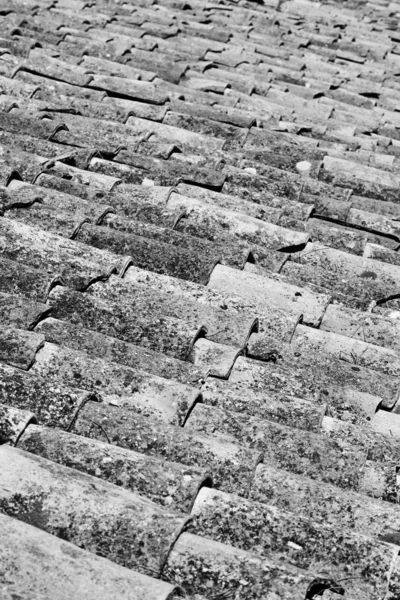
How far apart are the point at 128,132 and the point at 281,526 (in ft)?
10.3

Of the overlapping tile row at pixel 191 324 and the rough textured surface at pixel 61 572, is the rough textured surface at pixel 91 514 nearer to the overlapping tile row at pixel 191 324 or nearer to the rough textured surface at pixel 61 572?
the overlapping tile row at pixel 191 324

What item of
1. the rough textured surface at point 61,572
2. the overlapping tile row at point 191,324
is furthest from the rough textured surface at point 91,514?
the rough textured surface at point 61,572

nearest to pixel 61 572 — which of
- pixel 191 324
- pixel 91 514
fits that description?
pixel 91 514

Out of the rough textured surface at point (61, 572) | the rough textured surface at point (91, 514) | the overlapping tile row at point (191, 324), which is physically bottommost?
the overlapping tile row at point (191, 324)

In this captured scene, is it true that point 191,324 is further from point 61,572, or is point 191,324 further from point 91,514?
point 61,572

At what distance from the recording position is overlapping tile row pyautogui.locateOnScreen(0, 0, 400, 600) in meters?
2.50

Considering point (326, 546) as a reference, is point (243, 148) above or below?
below

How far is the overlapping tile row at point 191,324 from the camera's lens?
8.20 feet

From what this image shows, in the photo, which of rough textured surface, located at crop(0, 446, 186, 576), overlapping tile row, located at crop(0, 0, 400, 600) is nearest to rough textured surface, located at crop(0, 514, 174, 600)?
overlapping tile row, located at crop(0, 0, 400, 600)

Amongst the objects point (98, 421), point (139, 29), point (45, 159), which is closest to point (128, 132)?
point (45, 159)

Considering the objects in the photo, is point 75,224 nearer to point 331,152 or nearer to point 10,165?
point 10,165

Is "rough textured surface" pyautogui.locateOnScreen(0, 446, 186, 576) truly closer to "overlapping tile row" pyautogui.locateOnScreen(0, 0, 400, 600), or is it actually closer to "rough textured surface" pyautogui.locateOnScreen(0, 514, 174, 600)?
"overlapping tile row" pyautogui.locateOnScreen(0, 0, 400, 600)

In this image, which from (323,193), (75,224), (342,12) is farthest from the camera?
(342,12)

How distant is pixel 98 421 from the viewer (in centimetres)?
298
